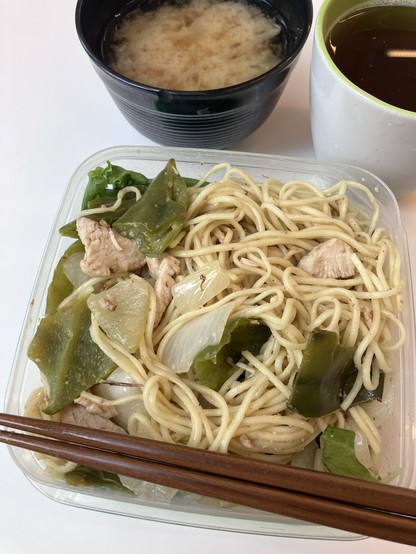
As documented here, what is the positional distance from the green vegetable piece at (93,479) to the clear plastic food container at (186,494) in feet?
0.04

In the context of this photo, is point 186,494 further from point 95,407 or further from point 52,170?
point 52,170

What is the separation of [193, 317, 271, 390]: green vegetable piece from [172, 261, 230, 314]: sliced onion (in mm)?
88

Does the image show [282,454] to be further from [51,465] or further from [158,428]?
[51,465]

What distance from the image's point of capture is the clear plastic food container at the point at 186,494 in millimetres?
1099

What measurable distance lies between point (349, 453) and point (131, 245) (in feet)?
2.26

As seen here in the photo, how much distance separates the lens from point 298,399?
112 cm

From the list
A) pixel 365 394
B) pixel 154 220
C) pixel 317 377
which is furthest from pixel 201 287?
pixel 365 394

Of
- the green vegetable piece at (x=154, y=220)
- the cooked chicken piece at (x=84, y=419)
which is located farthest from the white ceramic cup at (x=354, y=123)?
the cooked chicken piece at (x=84, y=419)

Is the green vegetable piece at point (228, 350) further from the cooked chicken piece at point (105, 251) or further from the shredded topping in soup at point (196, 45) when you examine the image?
the shredded topping in soup at point (196, 45)

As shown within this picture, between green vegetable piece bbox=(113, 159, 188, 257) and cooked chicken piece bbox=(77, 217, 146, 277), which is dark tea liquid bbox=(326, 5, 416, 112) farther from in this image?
cooked chicken piece bbox=(77, 217, 146, 277)

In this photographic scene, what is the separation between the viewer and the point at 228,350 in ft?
3.93

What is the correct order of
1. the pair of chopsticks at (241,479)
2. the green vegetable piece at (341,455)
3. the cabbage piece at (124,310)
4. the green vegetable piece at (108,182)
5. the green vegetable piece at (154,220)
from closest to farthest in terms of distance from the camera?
the pair of chopsticks at (241,479) < the green vegetable piece at (341,455) < the cabbage piece at (124,310) < the green vegetable piece at (154,220) < the green vegetable piece at (108,182)

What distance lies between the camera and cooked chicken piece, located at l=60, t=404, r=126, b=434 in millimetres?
1153

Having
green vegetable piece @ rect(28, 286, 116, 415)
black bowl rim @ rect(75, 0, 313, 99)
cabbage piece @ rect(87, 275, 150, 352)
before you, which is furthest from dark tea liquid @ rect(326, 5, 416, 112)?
green vegetable piece @ rect(28, 286, 116, 415)
